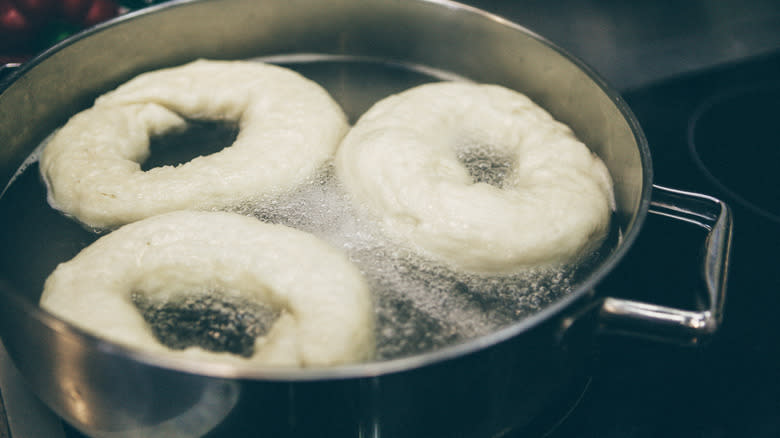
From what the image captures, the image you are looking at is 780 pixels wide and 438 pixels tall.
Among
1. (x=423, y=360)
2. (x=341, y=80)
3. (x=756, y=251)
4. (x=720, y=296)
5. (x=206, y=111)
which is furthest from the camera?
(x=341, y=80)

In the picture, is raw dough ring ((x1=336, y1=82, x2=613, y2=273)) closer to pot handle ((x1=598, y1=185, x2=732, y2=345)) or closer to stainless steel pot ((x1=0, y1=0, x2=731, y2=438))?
stainless steel pot ((x1=0, y1=0, x2=731, y2=438))

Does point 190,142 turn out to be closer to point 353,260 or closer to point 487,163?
point 353,260

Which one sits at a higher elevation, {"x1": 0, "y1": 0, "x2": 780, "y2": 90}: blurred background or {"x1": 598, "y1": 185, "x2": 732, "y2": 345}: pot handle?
{"x1": 0, "y1": 0, "x2": 780, "y2": 90}: blurred background

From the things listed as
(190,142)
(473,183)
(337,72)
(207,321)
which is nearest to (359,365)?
(207,321)

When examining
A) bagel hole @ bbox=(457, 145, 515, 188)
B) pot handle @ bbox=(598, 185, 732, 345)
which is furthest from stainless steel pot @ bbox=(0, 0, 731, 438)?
bagel hole @ bbox=(457, 145, 515, 188)

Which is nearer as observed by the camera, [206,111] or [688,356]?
[688,356]

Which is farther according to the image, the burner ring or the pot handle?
the burner ring

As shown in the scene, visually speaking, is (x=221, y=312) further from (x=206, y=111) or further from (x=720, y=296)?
(x=720, y=296)

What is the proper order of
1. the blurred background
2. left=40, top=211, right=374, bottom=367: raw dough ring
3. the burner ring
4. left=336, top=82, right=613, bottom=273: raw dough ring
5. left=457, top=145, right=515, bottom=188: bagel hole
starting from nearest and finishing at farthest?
1. left=40, top=211, right=374, bottom=367: raw dough ring
2. left=336, top=82, right=613, bottom=273: raw dough ring
3. left=457, top=145, right=515, bottom=188: bagel hole
4. the burner ring
5. the blurred background

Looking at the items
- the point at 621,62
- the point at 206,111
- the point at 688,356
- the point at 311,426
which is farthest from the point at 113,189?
the point at 621,62
